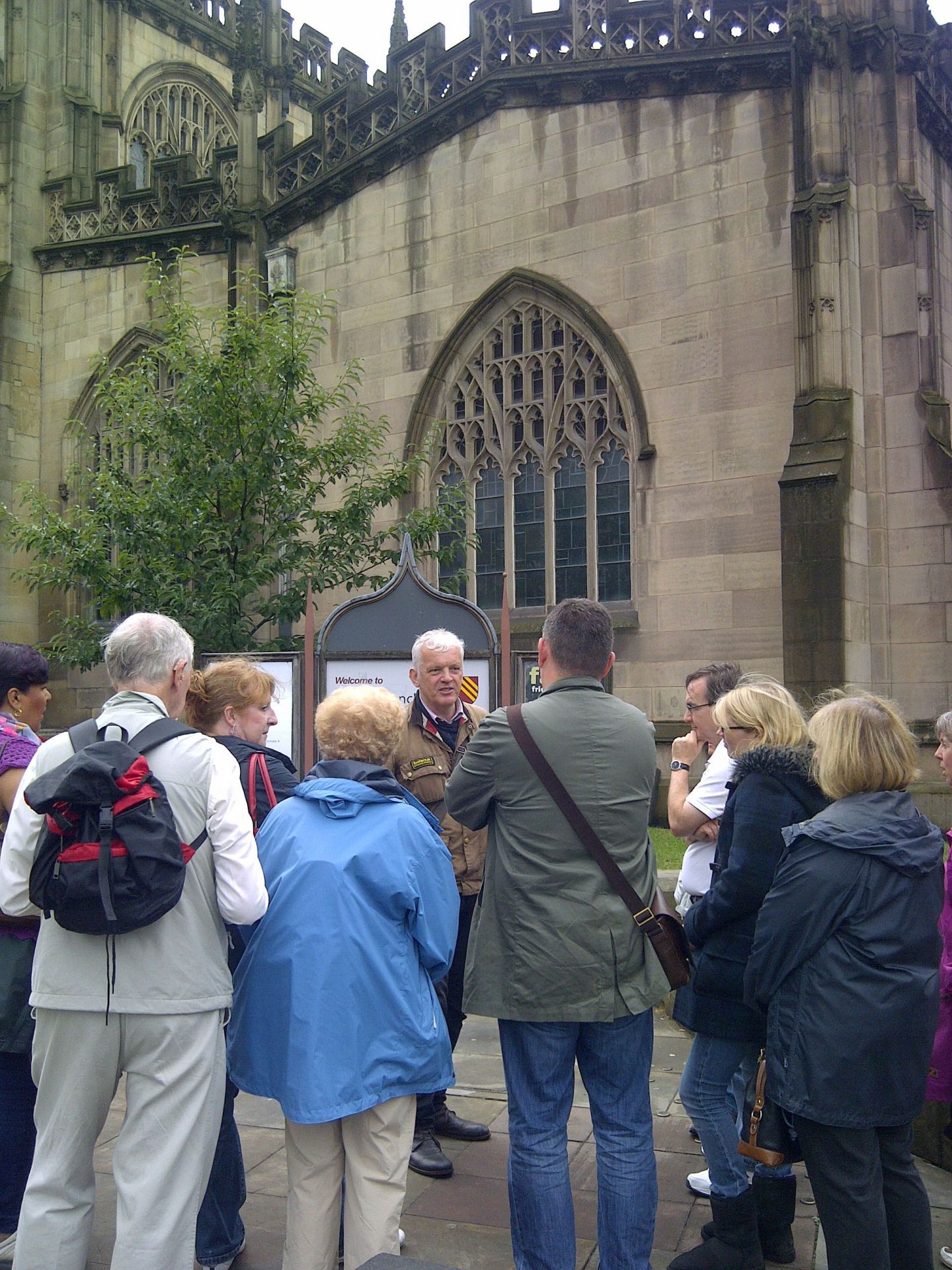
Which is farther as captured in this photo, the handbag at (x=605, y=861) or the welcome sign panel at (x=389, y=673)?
the welcome sign panel at (x=389, y=673)

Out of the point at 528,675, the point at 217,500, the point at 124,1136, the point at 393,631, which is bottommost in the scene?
the point at 124,1136

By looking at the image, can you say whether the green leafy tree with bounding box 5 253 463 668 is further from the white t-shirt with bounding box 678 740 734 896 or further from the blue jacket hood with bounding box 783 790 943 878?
the blue jacket hood with bounding box 783 790 943 878

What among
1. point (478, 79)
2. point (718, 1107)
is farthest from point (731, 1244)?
point (478, 79)

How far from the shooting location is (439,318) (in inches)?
585

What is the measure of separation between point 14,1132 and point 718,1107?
2319 millimetres

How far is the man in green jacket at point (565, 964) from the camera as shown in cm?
328

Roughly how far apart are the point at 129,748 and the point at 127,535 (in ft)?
25.7

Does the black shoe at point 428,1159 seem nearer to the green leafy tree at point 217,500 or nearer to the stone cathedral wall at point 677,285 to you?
the green leafy tree at point 217,500

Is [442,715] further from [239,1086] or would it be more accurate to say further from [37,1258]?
[37,1258]

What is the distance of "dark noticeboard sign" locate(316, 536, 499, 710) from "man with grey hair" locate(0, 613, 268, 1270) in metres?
4.19

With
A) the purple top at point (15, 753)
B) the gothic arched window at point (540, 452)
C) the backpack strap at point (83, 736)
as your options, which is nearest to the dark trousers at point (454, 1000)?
the purple top at point (15, 753)

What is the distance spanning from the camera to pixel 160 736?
3119mm

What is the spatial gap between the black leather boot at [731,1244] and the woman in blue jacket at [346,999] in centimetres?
97

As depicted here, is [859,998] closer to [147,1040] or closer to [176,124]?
[147,1040]
